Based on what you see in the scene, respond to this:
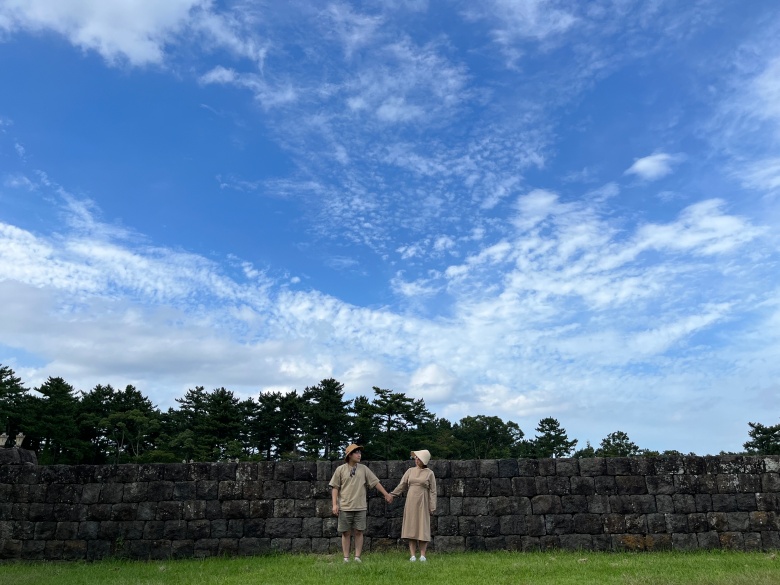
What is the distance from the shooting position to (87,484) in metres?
11.0

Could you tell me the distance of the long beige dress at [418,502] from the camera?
29.9 ft

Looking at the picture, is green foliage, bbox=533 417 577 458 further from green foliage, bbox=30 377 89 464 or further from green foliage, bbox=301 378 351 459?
green foliage, bbox=30 377 89 464

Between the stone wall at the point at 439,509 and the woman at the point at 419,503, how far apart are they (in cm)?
107

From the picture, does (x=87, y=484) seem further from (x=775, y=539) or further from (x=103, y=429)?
(x=103, y=429)

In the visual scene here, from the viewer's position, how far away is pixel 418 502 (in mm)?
9211

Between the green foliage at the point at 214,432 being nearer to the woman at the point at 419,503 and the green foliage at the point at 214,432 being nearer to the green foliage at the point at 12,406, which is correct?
the green foliage at the point at 12,406

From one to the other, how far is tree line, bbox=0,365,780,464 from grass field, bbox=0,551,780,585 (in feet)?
86.1

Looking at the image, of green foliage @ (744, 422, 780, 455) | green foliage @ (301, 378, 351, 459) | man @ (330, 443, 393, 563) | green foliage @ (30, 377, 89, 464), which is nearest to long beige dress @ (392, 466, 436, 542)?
man @ (330, 443, 393, 563)

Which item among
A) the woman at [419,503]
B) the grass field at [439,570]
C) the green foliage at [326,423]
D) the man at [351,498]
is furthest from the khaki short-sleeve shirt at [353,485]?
the green foliage at [326,423]

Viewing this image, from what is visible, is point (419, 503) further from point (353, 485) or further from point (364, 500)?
point (353, 485)

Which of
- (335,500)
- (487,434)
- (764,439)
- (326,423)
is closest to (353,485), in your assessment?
(335,500)

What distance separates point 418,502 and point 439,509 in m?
1.42

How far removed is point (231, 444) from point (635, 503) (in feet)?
92.4

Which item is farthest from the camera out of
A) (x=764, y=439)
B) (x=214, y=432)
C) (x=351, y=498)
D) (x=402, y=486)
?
(x=214, y=432)
